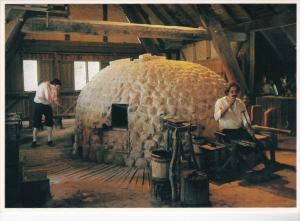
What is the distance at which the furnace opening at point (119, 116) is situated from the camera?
25.0 feet

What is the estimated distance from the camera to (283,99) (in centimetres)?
975

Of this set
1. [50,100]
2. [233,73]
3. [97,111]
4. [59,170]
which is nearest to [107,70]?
[97,111]

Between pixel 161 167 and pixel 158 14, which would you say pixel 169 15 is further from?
pixel 161 167

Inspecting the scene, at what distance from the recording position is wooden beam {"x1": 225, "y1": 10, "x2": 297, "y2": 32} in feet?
26.9

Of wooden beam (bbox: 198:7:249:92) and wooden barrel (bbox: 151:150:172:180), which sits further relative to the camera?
wooden beam (bbox: 198:7:249:92)

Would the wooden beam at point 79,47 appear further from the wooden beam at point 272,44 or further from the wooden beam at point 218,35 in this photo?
the wooden beam at point 272,44

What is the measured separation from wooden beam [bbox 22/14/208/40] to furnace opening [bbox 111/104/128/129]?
1.94m

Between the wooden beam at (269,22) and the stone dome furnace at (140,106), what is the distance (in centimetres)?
207

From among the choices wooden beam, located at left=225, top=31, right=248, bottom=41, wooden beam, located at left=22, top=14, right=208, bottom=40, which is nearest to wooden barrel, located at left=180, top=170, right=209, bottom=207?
wooden beam, located at left=22, top=14, right=208, bottom=40

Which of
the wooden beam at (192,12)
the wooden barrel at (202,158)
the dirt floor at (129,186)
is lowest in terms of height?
the dirt floor at (129,186)

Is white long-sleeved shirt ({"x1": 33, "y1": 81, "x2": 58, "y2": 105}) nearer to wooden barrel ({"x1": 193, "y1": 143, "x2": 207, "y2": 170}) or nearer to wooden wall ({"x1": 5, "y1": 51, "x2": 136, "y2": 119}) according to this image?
wooden barrel ({"x1": 193, "y1": 143, "x2": 207, "y2": 170})

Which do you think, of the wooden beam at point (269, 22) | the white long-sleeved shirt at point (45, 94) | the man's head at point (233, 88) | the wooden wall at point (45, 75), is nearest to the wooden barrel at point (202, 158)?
the man's head at point (233, 88)

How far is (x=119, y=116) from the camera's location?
7.85m
